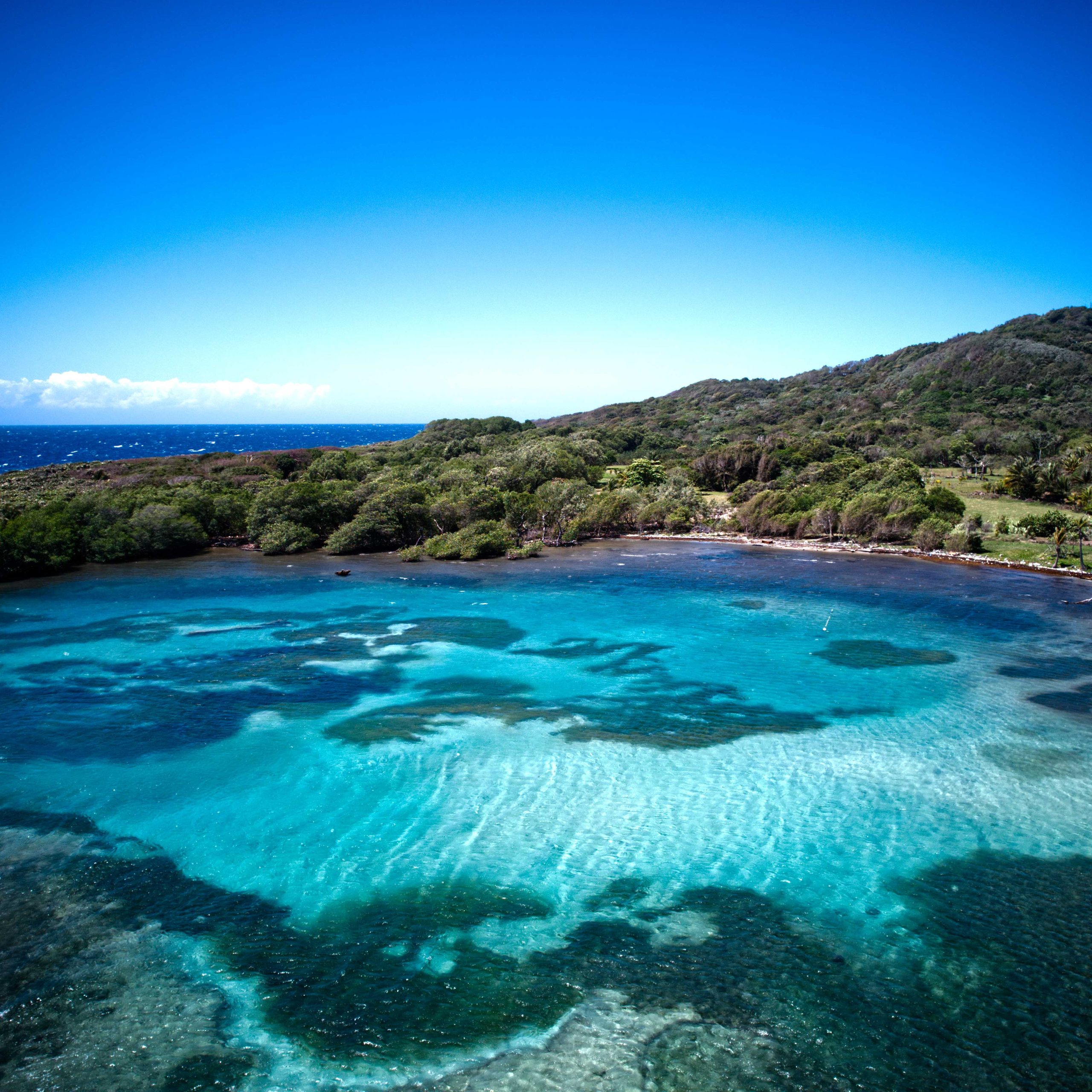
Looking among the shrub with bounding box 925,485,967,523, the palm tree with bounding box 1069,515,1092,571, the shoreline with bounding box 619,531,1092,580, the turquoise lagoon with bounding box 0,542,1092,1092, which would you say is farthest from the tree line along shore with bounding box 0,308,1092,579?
the turquoise lagoon with bounding box 0,542,1092,1092

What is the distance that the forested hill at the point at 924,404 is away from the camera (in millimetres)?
84938

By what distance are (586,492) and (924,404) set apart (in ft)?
250

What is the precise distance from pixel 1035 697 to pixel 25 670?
1352 inches

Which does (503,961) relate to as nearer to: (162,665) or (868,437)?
(162,665)

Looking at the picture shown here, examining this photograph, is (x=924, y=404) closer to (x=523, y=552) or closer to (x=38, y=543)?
(x=523, y=552)

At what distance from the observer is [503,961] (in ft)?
37.4

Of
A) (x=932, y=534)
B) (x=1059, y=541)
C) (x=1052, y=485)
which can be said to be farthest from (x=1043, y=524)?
(x=1052, y=485)

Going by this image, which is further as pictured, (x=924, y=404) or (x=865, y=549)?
(x=924, y=404)

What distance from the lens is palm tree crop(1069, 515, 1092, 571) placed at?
123 ft

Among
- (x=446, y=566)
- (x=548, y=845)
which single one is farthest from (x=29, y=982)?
(x=446, y=566)

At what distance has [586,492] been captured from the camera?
179 ft

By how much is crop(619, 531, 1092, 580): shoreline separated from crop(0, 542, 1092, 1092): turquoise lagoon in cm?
1071

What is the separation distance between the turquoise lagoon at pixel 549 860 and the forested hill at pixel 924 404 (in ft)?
211

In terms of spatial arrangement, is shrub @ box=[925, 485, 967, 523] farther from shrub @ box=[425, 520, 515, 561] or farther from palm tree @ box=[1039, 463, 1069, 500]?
shrub @ box=[425, 520, 515, 561]
